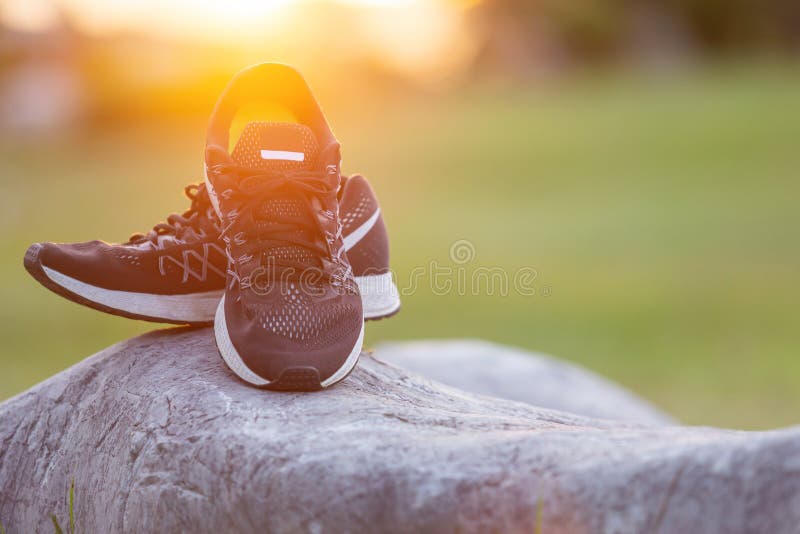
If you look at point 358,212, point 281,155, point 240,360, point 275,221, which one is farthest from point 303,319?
point 358,212

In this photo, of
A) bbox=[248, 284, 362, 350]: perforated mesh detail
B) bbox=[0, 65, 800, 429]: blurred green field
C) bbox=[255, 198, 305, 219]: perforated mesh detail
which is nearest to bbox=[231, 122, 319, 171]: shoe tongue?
bbox=[255, 198, 305, 219]: perforated mesh detail

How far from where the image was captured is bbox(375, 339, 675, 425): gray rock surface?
15.7 ft

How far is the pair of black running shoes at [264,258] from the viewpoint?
2.43 metres

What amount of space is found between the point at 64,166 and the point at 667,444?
29957mm

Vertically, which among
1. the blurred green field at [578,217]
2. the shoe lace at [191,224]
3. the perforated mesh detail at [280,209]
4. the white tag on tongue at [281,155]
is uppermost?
the white tag on tongue at [281,155]

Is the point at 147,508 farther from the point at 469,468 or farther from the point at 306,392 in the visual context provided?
the point at 469,468

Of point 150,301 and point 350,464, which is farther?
point 150,301

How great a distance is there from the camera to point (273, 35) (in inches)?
1027

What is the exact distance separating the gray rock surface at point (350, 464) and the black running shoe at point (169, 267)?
16 centimetres

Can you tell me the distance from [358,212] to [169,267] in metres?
0.66

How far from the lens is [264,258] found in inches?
101

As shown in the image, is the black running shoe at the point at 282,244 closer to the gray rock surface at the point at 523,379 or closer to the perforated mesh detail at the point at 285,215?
the perforated mesh detail at the point at 285,215

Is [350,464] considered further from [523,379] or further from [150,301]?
[523,379]

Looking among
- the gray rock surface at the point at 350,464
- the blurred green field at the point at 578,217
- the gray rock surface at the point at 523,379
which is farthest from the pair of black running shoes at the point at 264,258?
the blurred green field at the point at 578,217
